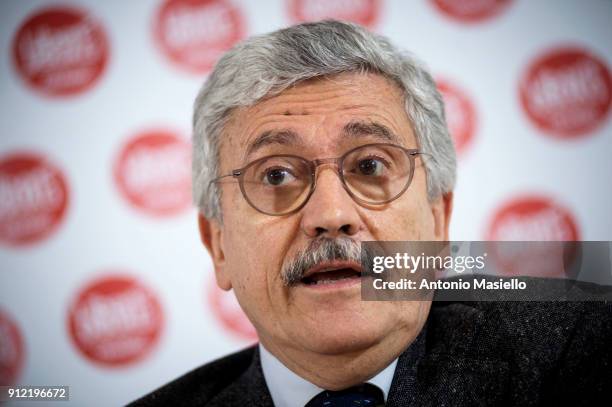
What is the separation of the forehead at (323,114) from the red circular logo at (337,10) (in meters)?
0.67

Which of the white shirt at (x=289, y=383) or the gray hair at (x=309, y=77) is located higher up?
the gray hair at (x=309, y=77)

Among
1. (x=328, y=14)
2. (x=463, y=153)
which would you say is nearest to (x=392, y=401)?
(x=463, y=153)

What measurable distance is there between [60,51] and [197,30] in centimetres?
53

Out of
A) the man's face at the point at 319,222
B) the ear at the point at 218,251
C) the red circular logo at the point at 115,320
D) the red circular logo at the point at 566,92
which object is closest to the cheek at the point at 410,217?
the man's face at the point at 319,222

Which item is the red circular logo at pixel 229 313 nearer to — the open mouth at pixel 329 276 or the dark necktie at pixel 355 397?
the dark necktie at pixel 355 397

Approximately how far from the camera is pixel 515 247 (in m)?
1.49

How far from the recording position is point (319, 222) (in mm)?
1127

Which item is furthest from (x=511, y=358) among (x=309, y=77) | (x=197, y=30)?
(x=197, y=30)

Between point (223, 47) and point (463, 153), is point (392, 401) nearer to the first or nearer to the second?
point (463, 153)

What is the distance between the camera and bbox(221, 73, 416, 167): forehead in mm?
1247

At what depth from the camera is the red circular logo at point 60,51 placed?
1958 mm

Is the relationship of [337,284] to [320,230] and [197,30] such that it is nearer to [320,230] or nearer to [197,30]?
[320,230]

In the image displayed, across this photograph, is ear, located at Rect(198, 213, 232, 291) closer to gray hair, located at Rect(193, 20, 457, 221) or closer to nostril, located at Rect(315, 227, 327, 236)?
gray hair, located at Rect(193, 20, 457, 221)

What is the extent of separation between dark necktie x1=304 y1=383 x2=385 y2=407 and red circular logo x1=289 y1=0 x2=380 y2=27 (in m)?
1.29
